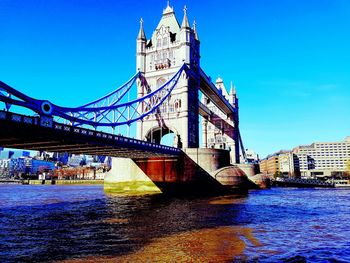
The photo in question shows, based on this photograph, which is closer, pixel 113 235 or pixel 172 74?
pixel 113 235

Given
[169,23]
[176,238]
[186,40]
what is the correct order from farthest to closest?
[169,23] → [186,40] → [176,238]

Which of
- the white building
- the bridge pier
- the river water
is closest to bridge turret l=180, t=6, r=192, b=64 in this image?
the bridge pier

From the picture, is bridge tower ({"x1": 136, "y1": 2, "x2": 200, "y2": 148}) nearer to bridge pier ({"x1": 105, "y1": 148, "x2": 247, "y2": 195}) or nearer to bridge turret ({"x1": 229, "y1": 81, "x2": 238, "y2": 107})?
bridge pier ({"x1": 105, "y1": 148, "x2": 247, "y2": 195})

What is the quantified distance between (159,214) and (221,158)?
27.1 metres

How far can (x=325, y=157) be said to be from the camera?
618ft

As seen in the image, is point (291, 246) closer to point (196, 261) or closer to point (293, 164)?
point (196, 261)

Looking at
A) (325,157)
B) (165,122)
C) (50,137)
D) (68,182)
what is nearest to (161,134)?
(165,122)

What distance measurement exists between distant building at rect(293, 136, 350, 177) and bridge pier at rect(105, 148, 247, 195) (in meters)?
143

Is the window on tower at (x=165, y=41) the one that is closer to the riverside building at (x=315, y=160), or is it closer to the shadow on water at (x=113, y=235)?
the shadow on water at (x=113, y=235)

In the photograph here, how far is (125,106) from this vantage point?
144 feet

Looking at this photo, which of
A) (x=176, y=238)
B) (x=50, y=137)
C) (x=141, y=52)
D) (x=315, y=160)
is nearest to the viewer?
(x=176, y=238)

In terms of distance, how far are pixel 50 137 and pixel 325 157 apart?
189331 millimetres

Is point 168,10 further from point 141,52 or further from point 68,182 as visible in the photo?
point 68,182

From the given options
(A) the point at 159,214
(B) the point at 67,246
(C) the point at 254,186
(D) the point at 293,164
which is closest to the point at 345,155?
(D) the point at 293,164
